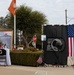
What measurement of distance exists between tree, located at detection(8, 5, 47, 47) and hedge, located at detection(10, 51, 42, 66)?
69.9ft

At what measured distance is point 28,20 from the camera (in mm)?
43625

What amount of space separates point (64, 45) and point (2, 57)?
389 centimetres

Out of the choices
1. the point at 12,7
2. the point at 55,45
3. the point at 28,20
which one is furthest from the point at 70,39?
the point at 28,20

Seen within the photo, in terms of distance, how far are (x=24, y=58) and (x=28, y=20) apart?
23.1m

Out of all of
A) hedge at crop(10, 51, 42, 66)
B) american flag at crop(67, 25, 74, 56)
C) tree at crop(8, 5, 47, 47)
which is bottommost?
hedge at crop(10, 51, 42, 66)

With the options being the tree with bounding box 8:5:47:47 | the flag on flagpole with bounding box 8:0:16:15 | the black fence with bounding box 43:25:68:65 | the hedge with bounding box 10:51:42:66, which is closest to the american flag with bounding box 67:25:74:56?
the black fence with bounding box 43:25:68:65

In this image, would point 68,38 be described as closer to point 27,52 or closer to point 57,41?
point 57,41

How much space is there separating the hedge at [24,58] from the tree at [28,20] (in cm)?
2132

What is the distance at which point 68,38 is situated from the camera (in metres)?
20.4

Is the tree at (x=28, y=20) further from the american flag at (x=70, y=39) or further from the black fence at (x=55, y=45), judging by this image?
the american flag at (x=70, y=39)

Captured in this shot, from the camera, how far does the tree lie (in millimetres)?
43375

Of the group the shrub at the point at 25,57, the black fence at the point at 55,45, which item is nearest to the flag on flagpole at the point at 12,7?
the shrub at the point at 25,57

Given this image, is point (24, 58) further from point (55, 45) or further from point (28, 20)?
point (28, 20)

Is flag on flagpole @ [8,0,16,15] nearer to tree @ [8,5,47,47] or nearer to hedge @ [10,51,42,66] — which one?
hedge @ [10,51,42,66]
